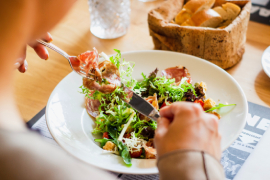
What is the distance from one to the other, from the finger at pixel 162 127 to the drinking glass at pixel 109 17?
1140mm

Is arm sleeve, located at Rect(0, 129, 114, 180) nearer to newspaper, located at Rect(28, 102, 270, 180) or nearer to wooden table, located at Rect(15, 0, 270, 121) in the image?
newspaper, located at Rect(28, 102, 270, 180)

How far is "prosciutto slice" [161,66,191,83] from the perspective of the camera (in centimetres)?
129

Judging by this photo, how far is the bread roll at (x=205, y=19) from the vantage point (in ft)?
4.80

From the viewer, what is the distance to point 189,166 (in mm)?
542

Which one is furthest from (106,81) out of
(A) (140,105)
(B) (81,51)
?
(B) (81,51)

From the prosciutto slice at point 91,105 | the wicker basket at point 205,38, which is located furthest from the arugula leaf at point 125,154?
the wicker basket at point 205,38

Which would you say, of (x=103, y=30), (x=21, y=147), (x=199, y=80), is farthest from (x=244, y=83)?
(x=21, y=147)

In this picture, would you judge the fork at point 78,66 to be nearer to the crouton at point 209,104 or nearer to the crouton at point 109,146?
the crouton at point 109,146

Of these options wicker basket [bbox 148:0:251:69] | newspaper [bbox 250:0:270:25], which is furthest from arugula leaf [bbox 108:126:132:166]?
newspaper [bbox 250:0:270:25]

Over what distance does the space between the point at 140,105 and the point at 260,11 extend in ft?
4.92

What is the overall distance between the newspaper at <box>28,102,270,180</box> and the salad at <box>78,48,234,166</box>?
0.13 metres

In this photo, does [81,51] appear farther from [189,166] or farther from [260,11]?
[260,11]

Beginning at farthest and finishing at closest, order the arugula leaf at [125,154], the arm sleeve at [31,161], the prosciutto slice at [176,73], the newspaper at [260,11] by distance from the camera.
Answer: the newspaper at [260,11]
the prosciutto slice at [176,73]
the arugula leaf at [125,154]
the arm sleeve at [31,161]

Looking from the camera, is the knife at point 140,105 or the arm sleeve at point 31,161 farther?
the knife at point 140,105
